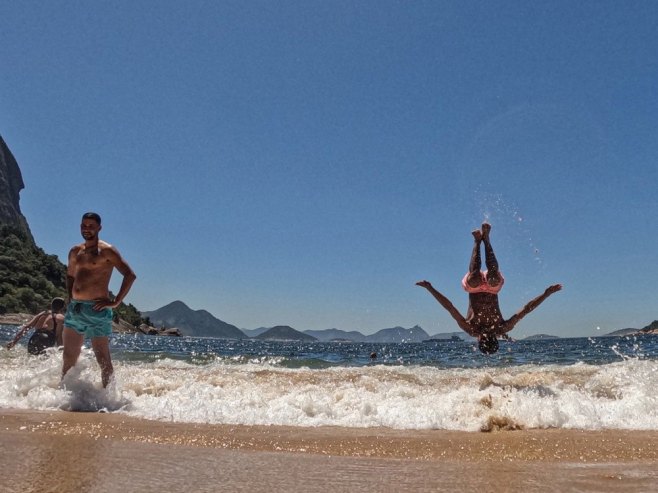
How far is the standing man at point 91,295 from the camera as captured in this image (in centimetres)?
655

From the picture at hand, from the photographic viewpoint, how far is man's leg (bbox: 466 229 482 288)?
8.82 meters

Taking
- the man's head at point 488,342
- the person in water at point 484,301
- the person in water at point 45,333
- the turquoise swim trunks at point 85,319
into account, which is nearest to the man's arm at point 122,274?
the turquoise swim trunks at point 85,319

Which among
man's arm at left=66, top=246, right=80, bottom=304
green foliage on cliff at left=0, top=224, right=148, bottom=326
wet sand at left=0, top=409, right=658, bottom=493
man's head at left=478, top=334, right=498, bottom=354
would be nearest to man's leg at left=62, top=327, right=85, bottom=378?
man's arm at left=66, top=246, right=80, bottom=304

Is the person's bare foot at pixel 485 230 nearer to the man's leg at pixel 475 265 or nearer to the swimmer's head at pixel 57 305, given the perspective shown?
the man's leg at pixel 475 265

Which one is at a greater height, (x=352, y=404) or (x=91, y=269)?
(x=91, y=269)

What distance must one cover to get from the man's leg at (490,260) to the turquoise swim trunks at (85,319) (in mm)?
5820

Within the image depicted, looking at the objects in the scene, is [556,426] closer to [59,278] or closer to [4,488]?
[4,488]

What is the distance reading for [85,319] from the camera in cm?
656

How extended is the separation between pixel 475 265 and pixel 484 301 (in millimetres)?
688

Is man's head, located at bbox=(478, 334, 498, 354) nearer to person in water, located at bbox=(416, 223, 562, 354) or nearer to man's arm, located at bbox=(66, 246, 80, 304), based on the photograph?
person in water, located at bbox=(416, 223, 562, 354)

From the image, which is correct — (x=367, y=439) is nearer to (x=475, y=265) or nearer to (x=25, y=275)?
(x=475, y=265)

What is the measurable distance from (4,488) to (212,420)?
277 cm

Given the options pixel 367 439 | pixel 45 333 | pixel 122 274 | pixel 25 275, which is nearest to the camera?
pixel 367 439

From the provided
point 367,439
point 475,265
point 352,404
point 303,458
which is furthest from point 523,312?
point 303,458
